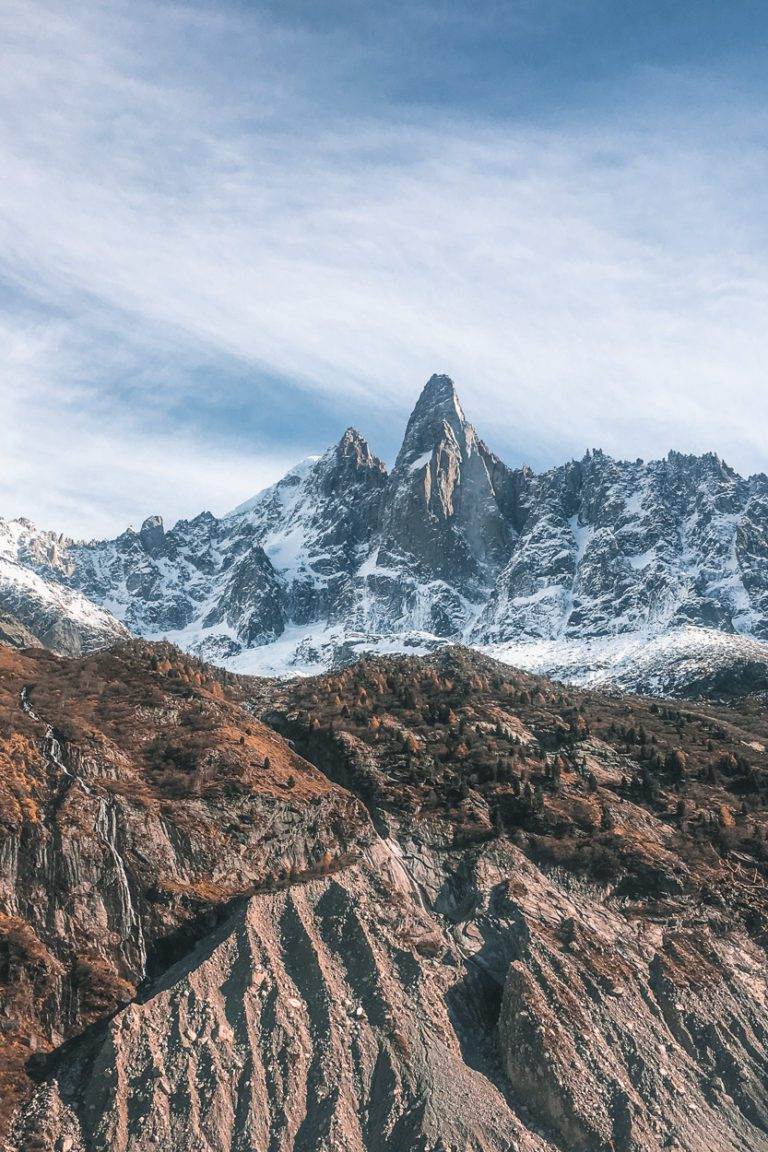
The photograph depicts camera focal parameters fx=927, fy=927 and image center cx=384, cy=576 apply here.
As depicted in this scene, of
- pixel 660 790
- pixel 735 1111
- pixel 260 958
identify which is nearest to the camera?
pixel 735 1111

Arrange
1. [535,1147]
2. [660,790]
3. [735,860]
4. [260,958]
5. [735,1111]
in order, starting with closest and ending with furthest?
[535,1147], [735,1111], [260,958], [735,860], [660,790]

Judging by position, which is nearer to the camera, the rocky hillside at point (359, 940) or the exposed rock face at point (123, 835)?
the rocky hillside at point (359, 940)

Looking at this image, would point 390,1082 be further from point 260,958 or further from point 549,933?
point 549,933

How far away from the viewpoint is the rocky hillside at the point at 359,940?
46.1m

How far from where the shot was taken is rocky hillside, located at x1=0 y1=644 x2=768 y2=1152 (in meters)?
46.1

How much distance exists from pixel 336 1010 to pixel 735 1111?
2202 cm

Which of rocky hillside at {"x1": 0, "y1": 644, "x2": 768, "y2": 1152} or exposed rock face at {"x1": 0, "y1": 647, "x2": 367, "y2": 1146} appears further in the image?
exposed rock face at {"x1": 0, "y1": 647, "x2": 367, "y2": 1146}

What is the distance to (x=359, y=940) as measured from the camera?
57.1m

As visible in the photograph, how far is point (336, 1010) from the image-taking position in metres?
51.7

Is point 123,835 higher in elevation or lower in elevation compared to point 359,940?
higher

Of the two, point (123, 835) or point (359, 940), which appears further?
point (123, 835)

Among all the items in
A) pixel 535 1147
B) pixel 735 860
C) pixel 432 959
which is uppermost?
pixel 735 860

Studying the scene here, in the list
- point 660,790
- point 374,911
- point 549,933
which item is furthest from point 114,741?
point 660,790

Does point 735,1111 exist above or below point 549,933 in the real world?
below
